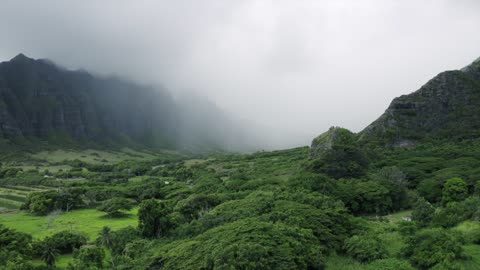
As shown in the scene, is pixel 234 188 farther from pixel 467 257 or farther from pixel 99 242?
pixel 467 257

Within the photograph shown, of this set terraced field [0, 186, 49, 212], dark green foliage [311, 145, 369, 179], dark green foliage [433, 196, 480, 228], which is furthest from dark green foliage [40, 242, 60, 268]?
dark green foliage [311, 145, 369, 179]

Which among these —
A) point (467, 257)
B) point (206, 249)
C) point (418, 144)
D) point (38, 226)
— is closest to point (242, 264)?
point (206, 249)

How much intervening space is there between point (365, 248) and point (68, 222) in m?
68.2

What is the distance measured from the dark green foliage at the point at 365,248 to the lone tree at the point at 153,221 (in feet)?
104

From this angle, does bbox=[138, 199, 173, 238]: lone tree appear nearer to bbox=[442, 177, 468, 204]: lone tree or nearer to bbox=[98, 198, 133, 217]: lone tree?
bbox=[98, 198, 133, 217]: lone tree

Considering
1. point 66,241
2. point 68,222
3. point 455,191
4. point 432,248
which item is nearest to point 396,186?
point 455,191

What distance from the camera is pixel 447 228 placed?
52.0 metres

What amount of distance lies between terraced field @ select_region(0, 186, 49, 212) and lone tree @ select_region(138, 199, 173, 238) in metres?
56.8

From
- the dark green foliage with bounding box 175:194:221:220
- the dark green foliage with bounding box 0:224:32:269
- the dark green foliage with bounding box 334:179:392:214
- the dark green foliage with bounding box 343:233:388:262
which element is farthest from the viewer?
the dark green foliage with bounding box 175:194:221:220

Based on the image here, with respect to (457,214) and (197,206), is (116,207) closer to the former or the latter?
(197,206)

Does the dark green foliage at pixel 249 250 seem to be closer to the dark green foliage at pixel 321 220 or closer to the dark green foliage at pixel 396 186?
the dark green foliage at pixel 321 220

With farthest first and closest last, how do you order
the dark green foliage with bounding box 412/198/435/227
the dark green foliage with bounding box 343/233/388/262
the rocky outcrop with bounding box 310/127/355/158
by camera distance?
the rocky outcrop with bounding box 310/127/355/158 → the dark green foliage with bounding box 412/198/435/227 → the dark green foliage with bounding box 343/233/388/262

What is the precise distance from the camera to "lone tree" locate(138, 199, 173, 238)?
212ft

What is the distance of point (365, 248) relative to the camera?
1780 inches
